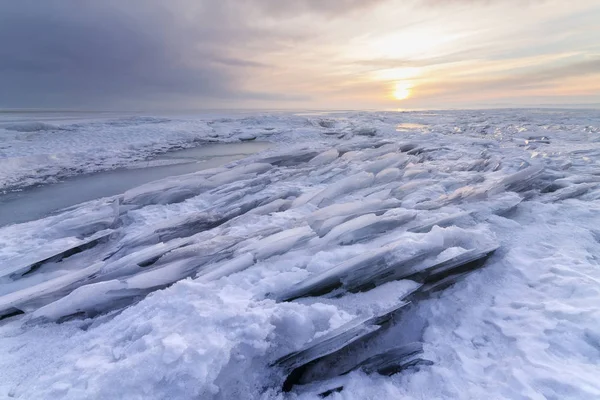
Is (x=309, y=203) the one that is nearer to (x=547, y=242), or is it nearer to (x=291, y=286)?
(x=291, y=286)

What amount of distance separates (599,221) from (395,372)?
17.0ft

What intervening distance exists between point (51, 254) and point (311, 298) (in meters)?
4.38

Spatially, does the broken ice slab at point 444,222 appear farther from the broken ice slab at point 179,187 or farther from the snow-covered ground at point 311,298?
the broken ice slab at point 179,187

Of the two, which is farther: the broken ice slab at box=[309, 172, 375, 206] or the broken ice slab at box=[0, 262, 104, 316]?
the broken ice slab at box=[309, 172, 375, 206]

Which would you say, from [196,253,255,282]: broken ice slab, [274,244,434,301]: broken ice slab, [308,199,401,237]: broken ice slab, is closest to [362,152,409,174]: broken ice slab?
[308,199,401,237]: broken ice slab

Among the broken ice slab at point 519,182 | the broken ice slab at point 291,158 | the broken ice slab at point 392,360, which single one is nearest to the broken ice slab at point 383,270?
the broken ice slab at point 392,360

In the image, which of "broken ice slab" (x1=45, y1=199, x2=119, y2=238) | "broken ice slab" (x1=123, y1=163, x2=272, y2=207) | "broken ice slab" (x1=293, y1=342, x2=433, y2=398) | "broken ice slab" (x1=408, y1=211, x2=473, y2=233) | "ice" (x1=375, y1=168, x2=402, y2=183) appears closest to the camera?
"broken ice slab" (x1=293, y1=342, x2=433, y2=398)

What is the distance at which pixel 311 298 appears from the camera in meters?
3.41

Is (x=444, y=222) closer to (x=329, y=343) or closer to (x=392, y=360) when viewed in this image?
(x=392, y=360)

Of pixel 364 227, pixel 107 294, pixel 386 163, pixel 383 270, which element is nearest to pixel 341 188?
pixel 364 227

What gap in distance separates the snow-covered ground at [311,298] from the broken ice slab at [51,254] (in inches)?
1.2

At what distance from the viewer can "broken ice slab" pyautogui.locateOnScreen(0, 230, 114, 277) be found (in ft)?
14.8

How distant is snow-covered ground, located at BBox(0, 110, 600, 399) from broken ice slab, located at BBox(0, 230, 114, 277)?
31 mm

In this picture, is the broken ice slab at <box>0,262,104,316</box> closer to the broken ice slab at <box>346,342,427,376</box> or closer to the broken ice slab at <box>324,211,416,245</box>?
the broken ice slab at <box>324,211,416,245</box>
